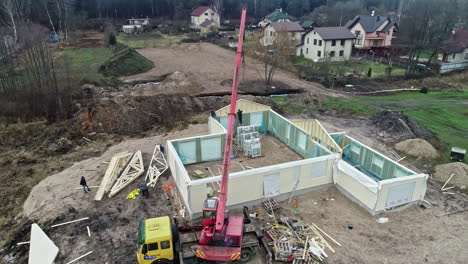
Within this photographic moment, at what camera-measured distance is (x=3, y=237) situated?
1466cm

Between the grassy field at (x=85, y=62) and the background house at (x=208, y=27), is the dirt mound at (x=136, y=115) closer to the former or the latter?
the grassy field at (x=85, y=62)

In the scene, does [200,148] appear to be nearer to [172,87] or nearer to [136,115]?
[136,115]

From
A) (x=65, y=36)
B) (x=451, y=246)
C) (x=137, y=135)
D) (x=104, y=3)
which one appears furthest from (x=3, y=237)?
(x=104, y=3)

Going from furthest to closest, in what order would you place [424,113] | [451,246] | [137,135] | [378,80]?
[378,80], [424,113], [137,135], [451,246]

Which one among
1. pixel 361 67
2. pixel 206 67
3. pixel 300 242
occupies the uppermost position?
pixel 361 67

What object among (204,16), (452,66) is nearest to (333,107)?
(452,66)

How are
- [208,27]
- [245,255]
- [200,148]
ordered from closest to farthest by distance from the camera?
[245,255] → [200,148] → [208,27]

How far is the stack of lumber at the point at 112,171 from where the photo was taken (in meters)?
17.5

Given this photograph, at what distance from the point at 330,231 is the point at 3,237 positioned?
14.8 meters

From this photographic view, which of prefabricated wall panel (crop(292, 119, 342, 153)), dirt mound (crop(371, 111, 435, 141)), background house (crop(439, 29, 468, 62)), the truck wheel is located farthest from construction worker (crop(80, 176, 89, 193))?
background house (crop(439, 29, 468, 62))

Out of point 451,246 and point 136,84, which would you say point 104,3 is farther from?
point 451,246

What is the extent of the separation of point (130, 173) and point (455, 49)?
168ft

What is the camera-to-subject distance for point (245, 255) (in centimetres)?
1291

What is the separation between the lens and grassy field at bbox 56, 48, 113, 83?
36.2 m
